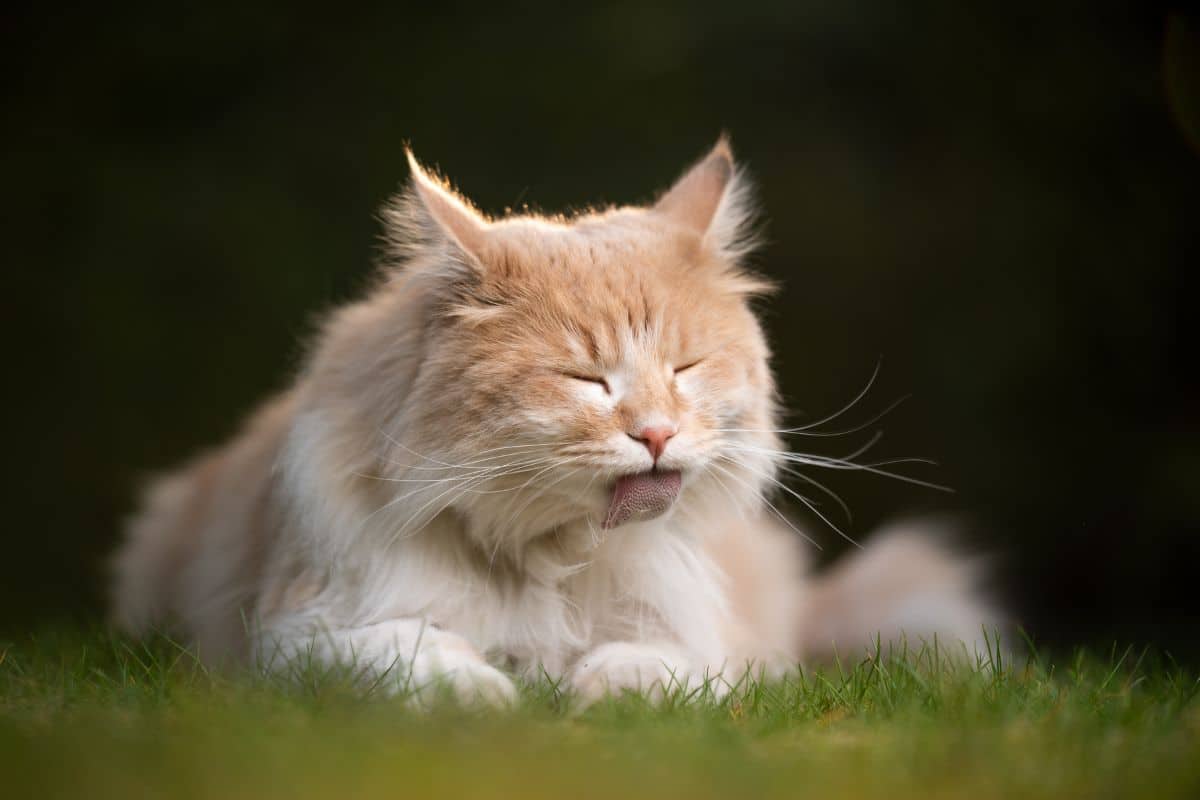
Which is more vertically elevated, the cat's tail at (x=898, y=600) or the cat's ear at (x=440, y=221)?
the cat's ear at (x=440, y=221)

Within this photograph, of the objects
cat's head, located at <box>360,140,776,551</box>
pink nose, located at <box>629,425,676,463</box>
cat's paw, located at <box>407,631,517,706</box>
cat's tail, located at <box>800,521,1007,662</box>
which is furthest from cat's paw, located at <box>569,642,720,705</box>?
cat's tail, located at <box>800,521,1007,662</box>

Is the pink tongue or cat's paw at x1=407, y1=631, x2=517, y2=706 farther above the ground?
the pink tongue

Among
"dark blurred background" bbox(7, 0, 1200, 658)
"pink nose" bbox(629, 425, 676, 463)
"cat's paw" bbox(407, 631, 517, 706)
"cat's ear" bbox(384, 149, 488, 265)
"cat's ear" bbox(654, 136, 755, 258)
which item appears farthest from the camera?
"dark blurred background" bbox(7, 0, 1200, 658)

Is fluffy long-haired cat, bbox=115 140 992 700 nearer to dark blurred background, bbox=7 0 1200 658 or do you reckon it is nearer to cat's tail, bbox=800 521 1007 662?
cat's tail, bbox=800 521 1007 662

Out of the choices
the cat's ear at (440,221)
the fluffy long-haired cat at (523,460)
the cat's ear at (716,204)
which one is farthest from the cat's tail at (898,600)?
the cat's ear at (440,221)

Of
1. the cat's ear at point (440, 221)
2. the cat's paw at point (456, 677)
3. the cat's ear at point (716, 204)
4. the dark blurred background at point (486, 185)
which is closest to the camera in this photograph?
the cat's paw at point (456, 677)

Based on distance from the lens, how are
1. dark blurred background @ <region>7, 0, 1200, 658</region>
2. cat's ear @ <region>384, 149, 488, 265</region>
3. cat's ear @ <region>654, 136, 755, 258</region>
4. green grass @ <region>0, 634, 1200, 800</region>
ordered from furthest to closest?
dark blurred background @ <region>7, 0, 1200, 658</region>
cat's ear @ <region>654, 136, 755, 258</region>
cat's ear @ <region>384, 149, 488, 265</region>
green grass @ <region>0, 634, 1200, 800</region>

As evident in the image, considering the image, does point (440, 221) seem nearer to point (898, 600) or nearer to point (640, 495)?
point (640, 495)

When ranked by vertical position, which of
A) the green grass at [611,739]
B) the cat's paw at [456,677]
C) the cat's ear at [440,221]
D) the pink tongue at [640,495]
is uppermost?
the cat's ear at [440,221]

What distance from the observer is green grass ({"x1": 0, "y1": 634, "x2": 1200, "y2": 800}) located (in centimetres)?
180

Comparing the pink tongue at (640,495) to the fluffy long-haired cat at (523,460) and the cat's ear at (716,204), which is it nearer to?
the fluffy long-haired cat at (523,460)

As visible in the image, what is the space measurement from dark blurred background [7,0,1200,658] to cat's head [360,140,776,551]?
320cm

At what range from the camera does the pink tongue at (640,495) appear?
8.44 feet

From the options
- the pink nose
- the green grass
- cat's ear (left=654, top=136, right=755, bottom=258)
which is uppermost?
cat's ear (left=654, top=136, right=755, bottom=258)
